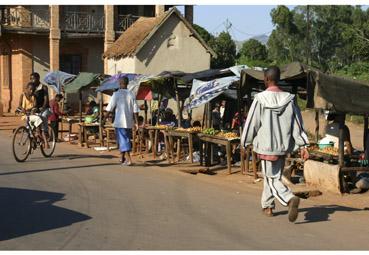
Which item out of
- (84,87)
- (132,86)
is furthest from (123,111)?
(84,87)

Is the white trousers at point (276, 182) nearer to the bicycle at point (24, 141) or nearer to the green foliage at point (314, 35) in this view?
the bicycle at point (24, 141)

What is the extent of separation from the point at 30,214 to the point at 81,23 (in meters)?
25.2

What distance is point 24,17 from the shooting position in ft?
98.9

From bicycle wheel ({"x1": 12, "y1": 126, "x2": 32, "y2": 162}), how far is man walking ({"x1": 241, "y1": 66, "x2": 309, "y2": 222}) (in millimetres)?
6942

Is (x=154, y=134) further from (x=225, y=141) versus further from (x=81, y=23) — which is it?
(x=81, y=23)

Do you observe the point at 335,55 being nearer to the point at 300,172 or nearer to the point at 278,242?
the point at 300,172

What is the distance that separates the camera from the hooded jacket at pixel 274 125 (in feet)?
23.6

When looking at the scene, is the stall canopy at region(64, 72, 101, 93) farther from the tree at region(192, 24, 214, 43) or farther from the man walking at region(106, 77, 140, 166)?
Result: the tree at region(192, 24, 214, 43)

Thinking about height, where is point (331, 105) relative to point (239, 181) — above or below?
above

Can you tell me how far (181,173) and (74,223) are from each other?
5.04m

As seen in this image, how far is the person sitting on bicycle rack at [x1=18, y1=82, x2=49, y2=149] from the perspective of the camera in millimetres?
13156

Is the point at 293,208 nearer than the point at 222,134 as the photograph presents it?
Yes

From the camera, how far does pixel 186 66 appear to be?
29.3 metres

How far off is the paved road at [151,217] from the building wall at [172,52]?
17.5 m
